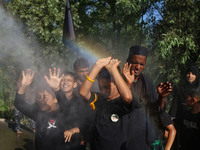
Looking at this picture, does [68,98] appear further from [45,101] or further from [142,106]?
[142,106]

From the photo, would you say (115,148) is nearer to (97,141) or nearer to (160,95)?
(97,141)

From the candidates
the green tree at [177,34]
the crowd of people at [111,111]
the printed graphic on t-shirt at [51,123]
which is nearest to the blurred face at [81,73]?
the crowd of people at [111,111]

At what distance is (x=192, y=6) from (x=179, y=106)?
4146 millimetres

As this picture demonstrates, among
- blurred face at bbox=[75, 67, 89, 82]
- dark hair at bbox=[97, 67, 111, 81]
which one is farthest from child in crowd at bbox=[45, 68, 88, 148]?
Result: dark hair at bbox=[97, 67, 111, 81]

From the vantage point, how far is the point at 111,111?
7.23 ft

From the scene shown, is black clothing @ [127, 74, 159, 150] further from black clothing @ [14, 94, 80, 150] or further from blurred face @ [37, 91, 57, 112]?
blurred face @ [37, 91, 57, 112]

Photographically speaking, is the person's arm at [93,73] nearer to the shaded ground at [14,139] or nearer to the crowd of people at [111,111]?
the crowd of people at [111,111]

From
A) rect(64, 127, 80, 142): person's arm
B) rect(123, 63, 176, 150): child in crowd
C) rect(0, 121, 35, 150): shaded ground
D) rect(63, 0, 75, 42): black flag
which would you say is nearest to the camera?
rect(123, 63, 176, 150): child in crowd

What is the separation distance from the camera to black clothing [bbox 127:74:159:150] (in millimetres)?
2193

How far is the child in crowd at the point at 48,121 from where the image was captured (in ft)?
8.84

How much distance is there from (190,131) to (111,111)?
5.29ft

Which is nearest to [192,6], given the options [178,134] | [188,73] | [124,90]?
[188,73]

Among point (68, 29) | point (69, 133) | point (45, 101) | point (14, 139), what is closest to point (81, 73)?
point (45, 101)

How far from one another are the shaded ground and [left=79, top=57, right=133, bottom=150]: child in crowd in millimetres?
4268
